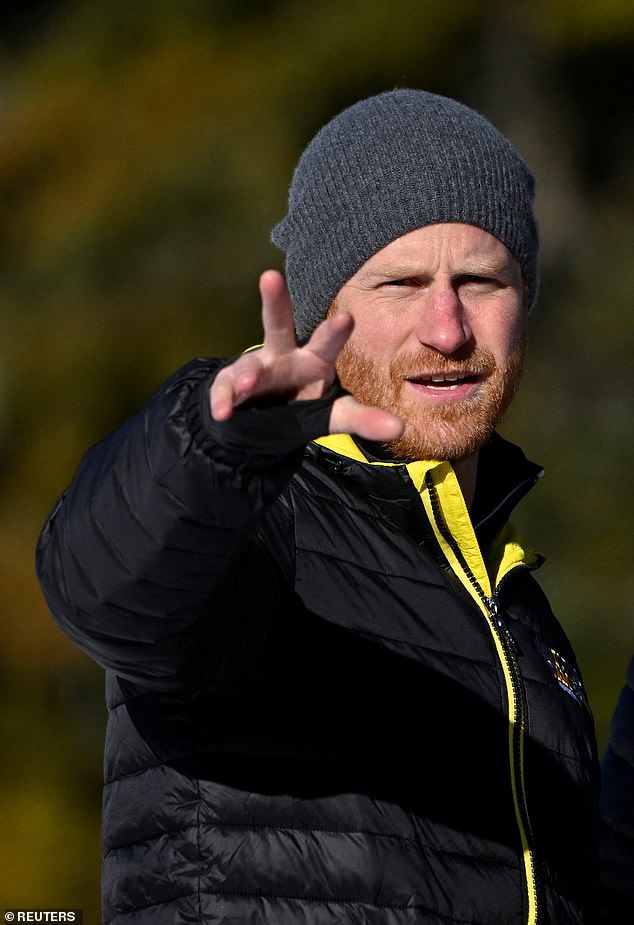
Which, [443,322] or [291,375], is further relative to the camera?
[443,322]

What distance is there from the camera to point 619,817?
7.99ft

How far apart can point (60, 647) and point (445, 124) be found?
13.6 feet

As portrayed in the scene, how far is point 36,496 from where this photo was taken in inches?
246

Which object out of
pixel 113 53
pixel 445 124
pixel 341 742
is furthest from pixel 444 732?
pixel 113 53

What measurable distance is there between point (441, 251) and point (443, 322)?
0.14 meters

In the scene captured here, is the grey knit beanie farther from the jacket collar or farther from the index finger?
the index finger

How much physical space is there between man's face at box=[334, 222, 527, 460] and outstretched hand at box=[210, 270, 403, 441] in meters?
0.78

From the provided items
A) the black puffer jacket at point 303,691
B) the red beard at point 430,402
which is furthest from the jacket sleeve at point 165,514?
the red beard at point 430,402

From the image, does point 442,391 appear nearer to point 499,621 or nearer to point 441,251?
point 441,251

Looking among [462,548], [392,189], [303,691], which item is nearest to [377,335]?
[392,189]

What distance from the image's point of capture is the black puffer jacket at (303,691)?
137 cm

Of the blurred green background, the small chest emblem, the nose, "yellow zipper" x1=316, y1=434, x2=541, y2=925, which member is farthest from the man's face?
the blurred green background

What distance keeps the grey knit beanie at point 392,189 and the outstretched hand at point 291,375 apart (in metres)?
0.94

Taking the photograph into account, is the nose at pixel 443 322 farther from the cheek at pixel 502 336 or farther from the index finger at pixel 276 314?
the index finger at pixel 276 314
